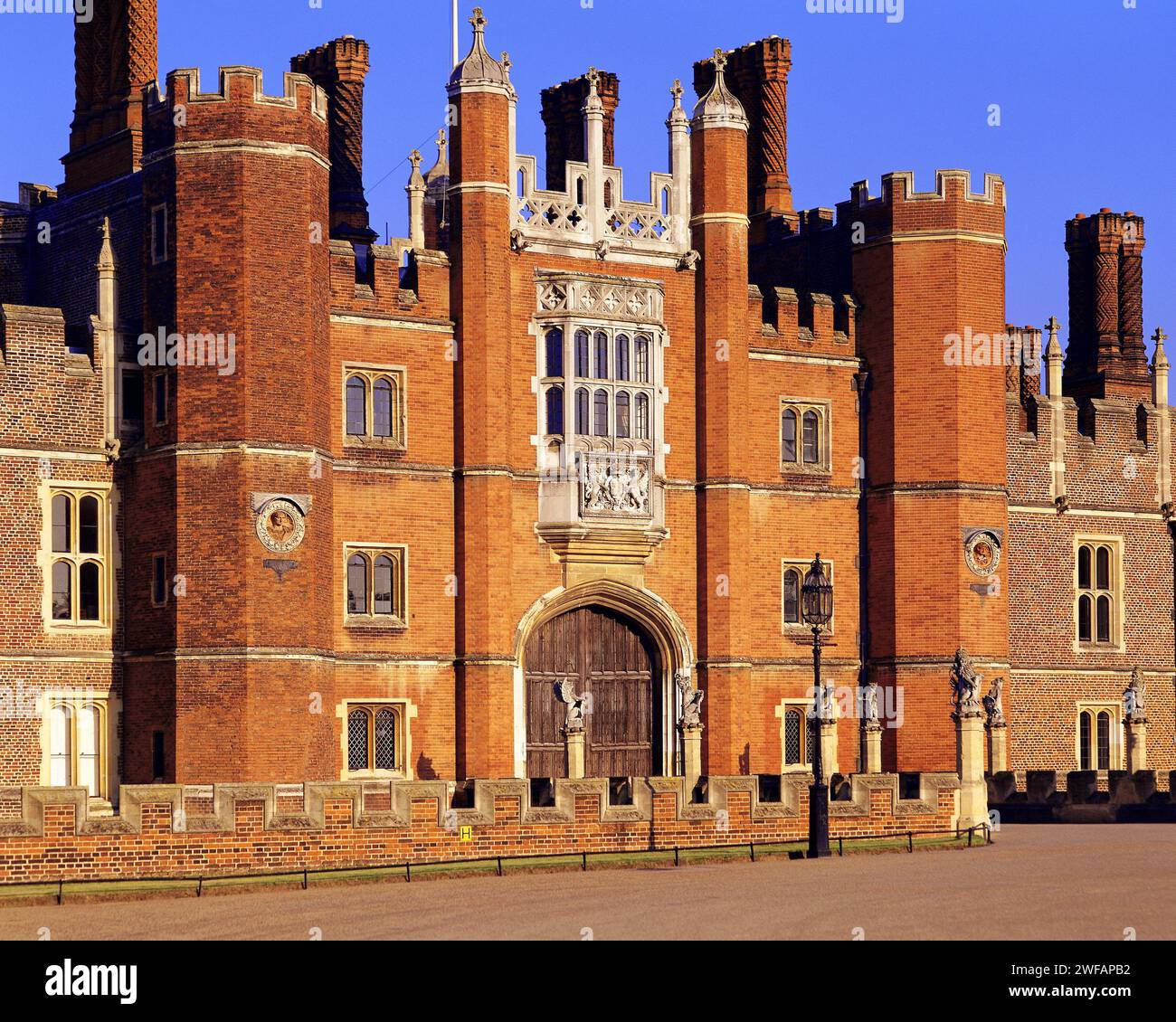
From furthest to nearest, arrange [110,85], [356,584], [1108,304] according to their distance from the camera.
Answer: [1108,304] < [110,85] < [356,584]

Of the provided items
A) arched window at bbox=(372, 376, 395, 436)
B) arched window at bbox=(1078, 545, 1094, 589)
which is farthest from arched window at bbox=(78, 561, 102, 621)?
arched window at bbox=(1078, 545, 1094, 589)

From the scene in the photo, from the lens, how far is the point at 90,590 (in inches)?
1446

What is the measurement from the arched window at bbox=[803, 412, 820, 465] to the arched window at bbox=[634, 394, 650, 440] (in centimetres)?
385

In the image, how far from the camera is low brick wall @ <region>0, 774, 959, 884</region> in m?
27.8

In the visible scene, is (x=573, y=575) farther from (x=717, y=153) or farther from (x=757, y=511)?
(x=717, y=153)

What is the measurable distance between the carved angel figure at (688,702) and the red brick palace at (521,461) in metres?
0.11

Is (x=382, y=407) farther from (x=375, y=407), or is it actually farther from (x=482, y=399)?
(x=482, y=399)

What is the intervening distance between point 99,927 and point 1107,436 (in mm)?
28549

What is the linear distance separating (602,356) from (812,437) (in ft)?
16.7

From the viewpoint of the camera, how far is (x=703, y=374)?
41188 millimetres

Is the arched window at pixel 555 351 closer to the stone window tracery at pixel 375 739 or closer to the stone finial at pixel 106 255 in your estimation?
the stone window tracery at pixel 375 739

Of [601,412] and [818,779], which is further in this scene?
[601,412]

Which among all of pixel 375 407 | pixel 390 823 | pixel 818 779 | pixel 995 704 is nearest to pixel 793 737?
pixel 995 704

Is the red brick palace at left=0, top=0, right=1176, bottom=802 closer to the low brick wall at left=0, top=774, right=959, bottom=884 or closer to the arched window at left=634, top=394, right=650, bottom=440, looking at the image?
the arched window at left=634, top=394, right=650, bottom=440
